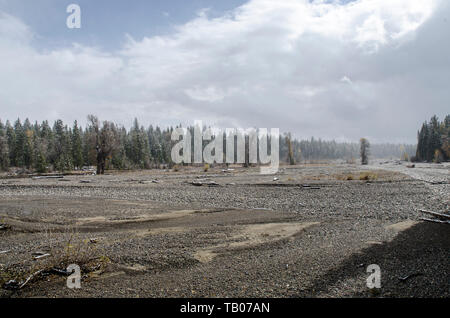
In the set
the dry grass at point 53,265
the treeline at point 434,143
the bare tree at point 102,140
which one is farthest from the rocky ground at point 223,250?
the treeline at point 434,143

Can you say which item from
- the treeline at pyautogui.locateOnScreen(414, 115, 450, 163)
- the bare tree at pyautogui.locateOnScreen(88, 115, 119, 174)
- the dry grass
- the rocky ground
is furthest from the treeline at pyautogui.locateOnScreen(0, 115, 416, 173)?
the treeline at pyautogui.locateOnScreen(414, 115, 450, 163)

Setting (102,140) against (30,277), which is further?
(102,140)

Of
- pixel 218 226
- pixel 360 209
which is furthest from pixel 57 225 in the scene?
pixel 360 209

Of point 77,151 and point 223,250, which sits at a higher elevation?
point 77,151

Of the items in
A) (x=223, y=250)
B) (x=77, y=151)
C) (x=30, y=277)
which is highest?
(x=77, y=151)

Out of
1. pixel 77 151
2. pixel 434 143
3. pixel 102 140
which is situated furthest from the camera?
pixel 434 143

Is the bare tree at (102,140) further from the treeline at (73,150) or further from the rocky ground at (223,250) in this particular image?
the rocky ground at (223,250)

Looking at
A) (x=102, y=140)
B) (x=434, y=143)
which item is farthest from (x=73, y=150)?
(x=434, y=143)

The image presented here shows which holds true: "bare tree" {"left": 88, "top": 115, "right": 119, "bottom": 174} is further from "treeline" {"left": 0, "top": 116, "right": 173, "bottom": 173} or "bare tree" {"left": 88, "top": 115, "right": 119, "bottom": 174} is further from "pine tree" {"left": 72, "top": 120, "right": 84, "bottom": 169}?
"pine tree" {"left": 72, "top": 120, "right": 84, "bottom": 169}

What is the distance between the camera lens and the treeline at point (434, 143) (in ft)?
299

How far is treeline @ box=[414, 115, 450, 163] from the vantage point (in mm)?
91125

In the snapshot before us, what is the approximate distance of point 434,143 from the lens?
317 ft

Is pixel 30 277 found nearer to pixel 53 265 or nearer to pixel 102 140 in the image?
pixel 53 265
